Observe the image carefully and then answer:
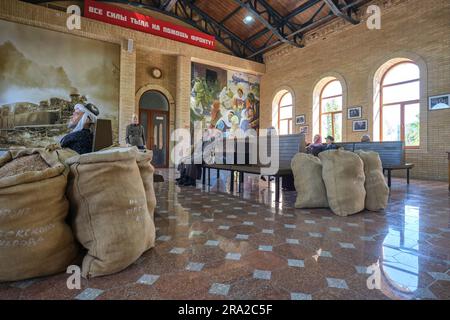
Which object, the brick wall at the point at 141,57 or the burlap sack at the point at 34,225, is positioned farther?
the brick wall at the point at 141,57

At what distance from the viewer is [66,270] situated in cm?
149

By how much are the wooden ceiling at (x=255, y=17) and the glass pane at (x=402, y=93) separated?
2528 millimetres

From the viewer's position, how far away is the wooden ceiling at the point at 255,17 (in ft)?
27.6

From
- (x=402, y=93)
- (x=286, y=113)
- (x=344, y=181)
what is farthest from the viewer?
(x=286, y=113)

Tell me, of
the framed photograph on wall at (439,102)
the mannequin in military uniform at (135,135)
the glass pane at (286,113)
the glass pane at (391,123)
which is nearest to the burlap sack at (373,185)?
the mannequin in military uniform at (135,135)

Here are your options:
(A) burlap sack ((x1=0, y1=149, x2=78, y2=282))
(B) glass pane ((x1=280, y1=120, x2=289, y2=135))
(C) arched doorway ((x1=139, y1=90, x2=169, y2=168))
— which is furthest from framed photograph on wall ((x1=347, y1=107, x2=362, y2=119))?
(A) burlap sack ((x1=0, y1=149, x2=78, y2=282))

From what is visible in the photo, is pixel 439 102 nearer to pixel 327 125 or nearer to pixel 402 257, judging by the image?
pixel 327 125

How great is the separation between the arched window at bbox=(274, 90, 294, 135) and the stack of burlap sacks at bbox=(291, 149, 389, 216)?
8011mm

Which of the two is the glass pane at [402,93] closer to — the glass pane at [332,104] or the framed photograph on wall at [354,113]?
the framed photograph on wall at [354,113]

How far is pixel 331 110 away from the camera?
9.30 metres

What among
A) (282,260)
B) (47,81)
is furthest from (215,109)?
(282,260)

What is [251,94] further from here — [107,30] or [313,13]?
[107,30]

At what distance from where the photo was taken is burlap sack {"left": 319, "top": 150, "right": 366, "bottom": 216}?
2.86m

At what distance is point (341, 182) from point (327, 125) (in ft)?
23.6
